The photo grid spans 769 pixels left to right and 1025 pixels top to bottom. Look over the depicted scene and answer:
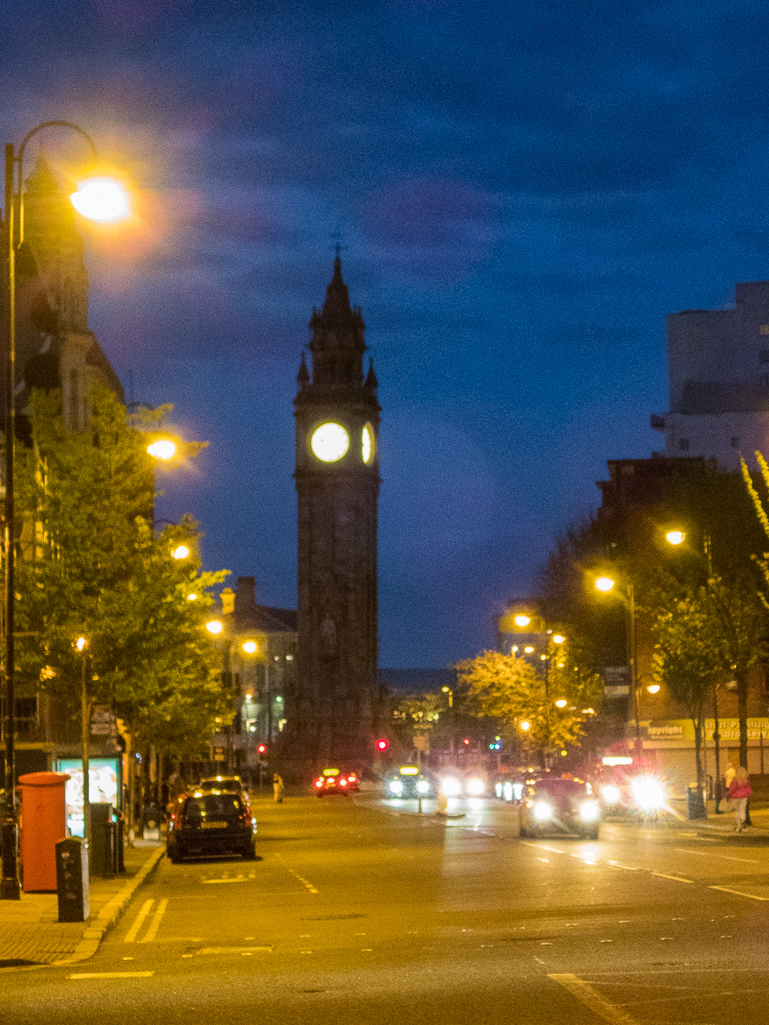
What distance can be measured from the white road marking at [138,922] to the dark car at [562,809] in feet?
52.8

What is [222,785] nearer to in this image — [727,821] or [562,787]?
[562,787]

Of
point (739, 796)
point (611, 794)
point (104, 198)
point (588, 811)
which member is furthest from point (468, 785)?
→ point (104, 198)

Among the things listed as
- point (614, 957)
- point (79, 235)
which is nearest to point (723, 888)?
point (614, 957)

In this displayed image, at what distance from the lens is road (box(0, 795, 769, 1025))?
11883 millimetres

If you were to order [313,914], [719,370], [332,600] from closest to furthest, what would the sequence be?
[313,914]
[719,370]
[332,600]

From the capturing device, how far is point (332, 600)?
137 meters

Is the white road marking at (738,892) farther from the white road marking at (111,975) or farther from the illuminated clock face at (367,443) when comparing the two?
the illuminated clock face at (367,443)

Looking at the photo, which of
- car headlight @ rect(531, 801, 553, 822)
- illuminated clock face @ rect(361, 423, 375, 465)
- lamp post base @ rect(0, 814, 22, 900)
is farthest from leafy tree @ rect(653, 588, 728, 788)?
illuminated clock face @ rect(361, 423, 375, 465)

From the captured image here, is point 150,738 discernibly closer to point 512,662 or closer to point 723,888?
point 723,888

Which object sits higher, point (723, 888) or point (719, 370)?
point (719, 370)

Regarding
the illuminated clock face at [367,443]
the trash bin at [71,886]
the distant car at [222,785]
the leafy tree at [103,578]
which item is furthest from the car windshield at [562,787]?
the illuminated clock face at [367,443]

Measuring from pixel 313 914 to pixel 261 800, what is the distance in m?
69.2

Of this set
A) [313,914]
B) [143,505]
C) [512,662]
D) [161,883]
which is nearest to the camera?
[313,914]

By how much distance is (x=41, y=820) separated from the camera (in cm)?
2400
